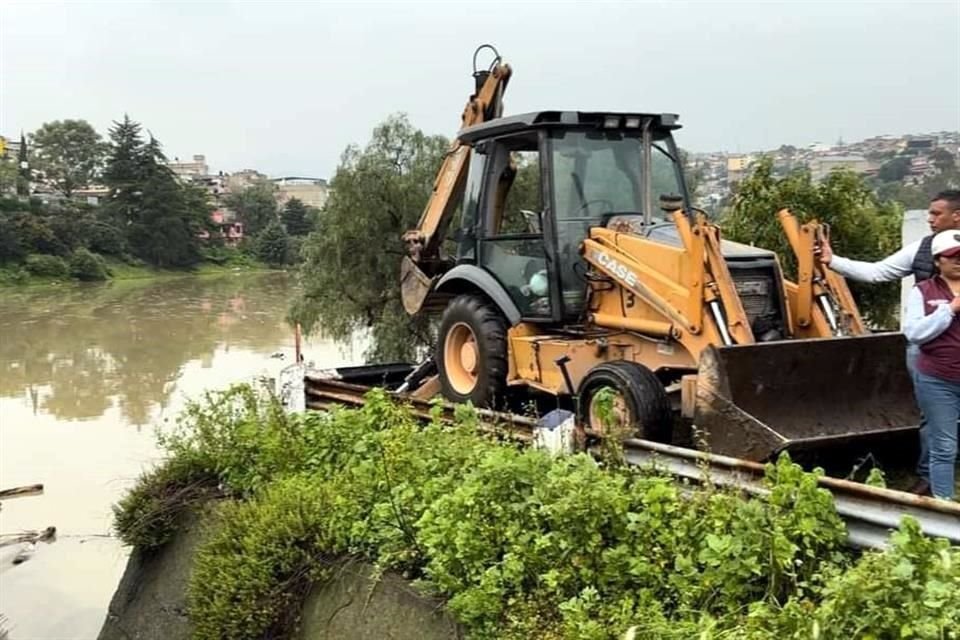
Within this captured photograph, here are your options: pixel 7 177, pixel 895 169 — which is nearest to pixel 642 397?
pixel 895 169

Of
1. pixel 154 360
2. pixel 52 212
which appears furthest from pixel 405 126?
pixel 52 212

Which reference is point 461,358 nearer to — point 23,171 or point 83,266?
point 83,266

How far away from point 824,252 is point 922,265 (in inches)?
31.9

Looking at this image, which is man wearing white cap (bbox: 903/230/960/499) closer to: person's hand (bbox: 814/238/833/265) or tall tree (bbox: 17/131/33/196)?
person's hand (bbox: 814/238/833/265)

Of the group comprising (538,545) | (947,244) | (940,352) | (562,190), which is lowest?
(538,545)

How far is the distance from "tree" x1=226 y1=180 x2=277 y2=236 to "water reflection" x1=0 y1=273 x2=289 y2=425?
3647cm

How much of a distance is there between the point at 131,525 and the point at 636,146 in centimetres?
451

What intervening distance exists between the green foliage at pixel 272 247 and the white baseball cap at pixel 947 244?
73804 mm

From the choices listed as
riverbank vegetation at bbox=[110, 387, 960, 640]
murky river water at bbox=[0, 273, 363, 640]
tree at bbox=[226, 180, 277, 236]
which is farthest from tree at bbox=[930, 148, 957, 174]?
tree at bbox=[226, 180, 277, 236]

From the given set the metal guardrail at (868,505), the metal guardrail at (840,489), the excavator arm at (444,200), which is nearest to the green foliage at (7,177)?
the excavator arm at (444,200)

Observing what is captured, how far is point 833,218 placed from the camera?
506 inches

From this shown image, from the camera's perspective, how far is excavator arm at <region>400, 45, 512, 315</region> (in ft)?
30.0

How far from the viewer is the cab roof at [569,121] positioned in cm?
692

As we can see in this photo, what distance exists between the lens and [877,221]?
514 inches
